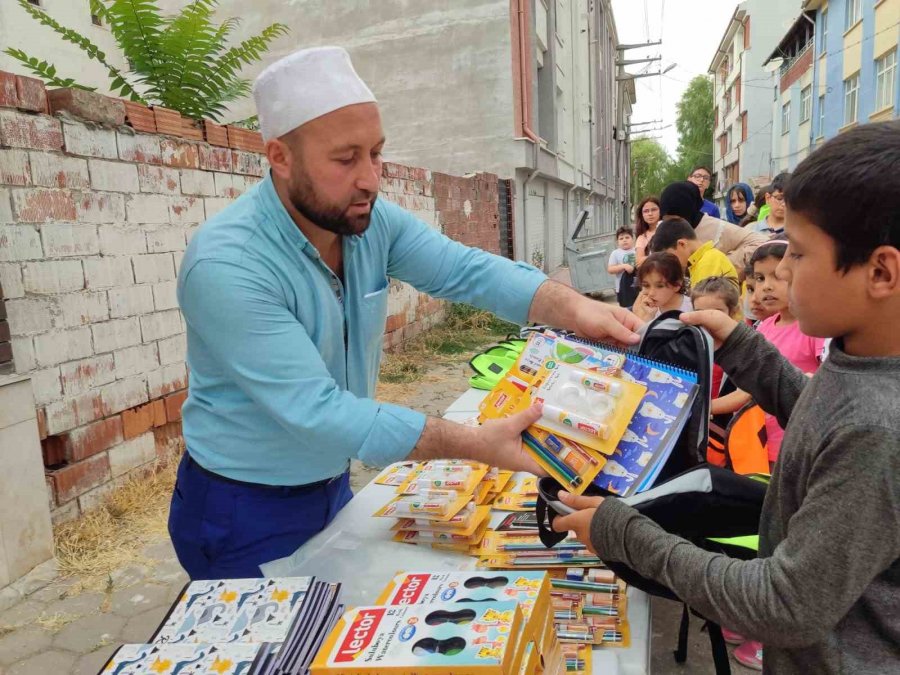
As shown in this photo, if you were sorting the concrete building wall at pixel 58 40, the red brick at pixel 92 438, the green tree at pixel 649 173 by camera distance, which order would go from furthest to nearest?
the green tree at pixel 649 173
the concrete building wall at pixel 58 40
the red brick at pixel 92 438

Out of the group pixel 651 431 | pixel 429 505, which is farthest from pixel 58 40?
pixel 651 431

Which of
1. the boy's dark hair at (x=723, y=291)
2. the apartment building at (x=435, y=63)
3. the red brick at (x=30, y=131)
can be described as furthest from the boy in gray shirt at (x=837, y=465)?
→ the apartment building at (x=435, y=63)

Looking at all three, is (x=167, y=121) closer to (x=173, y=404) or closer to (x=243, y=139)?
(x=243, y=139)

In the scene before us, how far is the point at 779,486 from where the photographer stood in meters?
1.09

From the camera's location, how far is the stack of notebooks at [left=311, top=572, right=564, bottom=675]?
3.17 ft

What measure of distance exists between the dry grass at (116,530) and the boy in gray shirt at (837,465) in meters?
3.13

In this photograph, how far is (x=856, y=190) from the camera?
95cm

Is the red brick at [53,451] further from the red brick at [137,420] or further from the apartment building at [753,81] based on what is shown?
the apartment building at [753,81]

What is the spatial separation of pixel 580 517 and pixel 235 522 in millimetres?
944

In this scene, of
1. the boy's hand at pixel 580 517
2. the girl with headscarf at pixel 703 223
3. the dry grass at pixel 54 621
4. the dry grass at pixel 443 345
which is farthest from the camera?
the dry grass at pixel 443 345

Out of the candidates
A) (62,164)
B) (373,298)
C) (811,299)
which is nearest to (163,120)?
(62,164)

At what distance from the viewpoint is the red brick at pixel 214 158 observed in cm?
461

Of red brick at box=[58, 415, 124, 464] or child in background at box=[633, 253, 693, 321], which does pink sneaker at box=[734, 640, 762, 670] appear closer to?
child in background at box=[633, 253, 693, 321]

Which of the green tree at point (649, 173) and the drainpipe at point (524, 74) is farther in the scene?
the green tree at point (649, 173)
